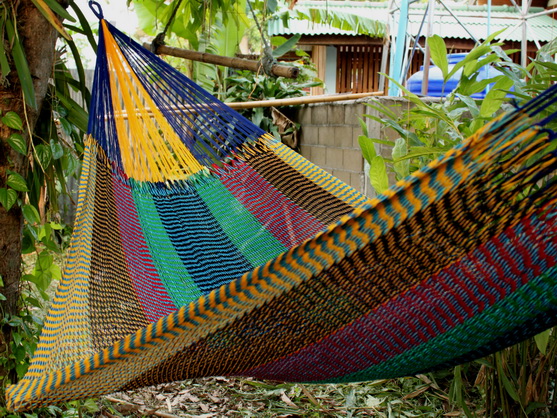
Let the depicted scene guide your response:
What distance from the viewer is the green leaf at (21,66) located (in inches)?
49.4

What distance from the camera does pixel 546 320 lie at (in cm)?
80

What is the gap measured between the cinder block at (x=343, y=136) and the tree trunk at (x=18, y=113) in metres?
1.58

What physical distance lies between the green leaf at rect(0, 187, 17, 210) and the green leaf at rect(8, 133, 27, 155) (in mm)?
91

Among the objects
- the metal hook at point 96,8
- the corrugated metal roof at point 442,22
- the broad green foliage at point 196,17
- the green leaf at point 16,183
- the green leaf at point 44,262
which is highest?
the corrugated metal roof at point 442,22

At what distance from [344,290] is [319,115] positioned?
2.32m

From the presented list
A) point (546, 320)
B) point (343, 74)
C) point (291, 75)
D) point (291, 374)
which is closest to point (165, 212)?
point (291, 75)

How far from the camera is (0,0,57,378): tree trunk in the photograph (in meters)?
1.32

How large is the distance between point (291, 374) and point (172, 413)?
831 mm

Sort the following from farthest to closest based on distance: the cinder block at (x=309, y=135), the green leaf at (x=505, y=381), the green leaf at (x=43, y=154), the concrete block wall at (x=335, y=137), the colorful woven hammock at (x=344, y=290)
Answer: the cinder block at (x=309, y=135)
the concrete block wall at (x=335, y=137)
the green leaf at (x=43, y=154)
the green leaf at (x=505, y=381)
the colorful woven hammock at (x=344, y=290)

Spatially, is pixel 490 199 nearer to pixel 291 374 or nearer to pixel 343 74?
pixel 291 374

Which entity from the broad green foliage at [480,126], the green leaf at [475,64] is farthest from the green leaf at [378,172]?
the green leaf at [475,64]

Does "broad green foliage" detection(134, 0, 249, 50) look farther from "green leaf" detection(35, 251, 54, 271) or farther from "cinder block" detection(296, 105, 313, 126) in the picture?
"green leaf" detection(35, 251, 54, 271)

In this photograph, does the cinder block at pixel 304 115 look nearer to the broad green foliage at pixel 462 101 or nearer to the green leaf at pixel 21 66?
the broad green foliage at pixel 462 101

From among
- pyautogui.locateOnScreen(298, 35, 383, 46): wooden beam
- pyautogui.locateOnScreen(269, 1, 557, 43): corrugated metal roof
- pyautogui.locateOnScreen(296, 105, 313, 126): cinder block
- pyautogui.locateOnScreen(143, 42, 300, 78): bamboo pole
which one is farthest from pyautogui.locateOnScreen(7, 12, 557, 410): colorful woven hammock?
pyautogui.locateOnScreen(298, 35, 383, 46): wooden beam
